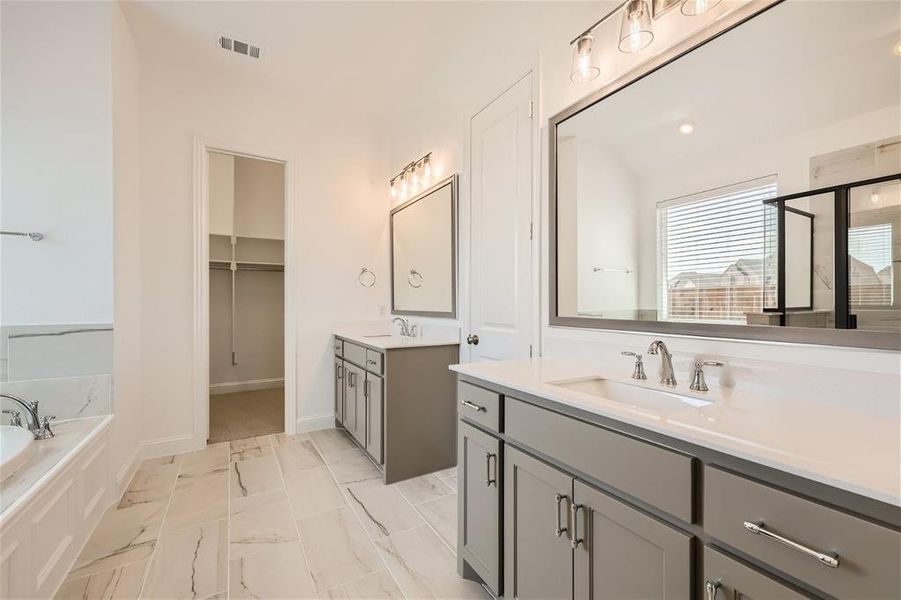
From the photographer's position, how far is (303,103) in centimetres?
329

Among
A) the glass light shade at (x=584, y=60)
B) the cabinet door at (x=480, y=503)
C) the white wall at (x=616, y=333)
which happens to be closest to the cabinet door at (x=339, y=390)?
the white wall at (x=616, y=333)

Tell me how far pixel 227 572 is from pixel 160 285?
213cm

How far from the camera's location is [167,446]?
2799 millimetres

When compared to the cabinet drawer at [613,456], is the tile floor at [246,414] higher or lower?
lower

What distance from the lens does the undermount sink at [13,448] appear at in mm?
1425

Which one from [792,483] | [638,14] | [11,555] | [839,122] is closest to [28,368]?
[11,555]

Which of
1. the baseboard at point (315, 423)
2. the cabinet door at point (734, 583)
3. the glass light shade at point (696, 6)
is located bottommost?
the baseboard at point (315, 423)

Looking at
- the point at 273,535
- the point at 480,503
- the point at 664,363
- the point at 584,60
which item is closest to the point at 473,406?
the point at 480,503

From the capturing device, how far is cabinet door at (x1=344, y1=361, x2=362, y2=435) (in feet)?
9.22

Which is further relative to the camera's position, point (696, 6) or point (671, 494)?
point (696, 6)

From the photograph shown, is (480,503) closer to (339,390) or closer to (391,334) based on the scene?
(339,390)

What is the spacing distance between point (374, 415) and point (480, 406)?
128cm

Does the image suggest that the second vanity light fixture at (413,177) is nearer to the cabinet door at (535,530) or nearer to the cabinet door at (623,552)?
the cabinet door at (535,530)

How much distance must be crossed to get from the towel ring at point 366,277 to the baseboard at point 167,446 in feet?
6.02
